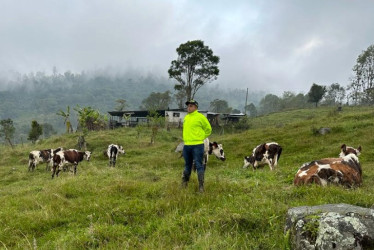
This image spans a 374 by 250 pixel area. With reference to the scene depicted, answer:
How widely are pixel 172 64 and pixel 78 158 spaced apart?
29.6 meters

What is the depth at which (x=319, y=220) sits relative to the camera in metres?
3.01

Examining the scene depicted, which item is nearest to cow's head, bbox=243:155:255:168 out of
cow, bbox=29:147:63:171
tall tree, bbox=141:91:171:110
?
cow, bbox=29:147:63:171

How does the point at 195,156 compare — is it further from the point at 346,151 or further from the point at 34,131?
the point at 34,131

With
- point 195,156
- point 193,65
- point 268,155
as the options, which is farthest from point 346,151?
point 193,65

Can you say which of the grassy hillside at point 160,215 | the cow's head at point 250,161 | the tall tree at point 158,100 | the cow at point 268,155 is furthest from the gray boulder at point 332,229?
the tall tree at point 158,100

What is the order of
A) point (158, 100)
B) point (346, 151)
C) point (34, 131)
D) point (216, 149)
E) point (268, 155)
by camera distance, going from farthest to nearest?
1. point (158, 100)
2. point (34, 131)
3. point (216, 149)
4. point (268, 155)
5. point (346, 151)

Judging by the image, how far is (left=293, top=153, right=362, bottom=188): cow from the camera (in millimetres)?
6223

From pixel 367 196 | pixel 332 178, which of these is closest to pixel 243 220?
pixel 367 196

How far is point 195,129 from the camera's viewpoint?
253 inches

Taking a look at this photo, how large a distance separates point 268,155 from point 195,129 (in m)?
7.06

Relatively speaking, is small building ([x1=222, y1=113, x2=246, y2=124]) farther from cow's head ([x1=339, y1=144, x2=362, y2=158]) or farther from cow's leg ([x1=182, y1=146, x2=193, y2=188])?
cow's leg ([x1=182, y1=146, x2=193, y2=188])

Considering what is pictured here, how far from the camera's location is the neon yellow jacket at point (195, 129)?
637 centimetres

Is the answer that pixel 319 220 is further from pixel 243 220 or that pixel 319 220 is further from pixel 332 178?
pixel 332 178

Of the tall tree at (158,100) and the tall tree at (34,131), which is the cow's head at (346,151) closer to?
the tall tree at (34,131)
